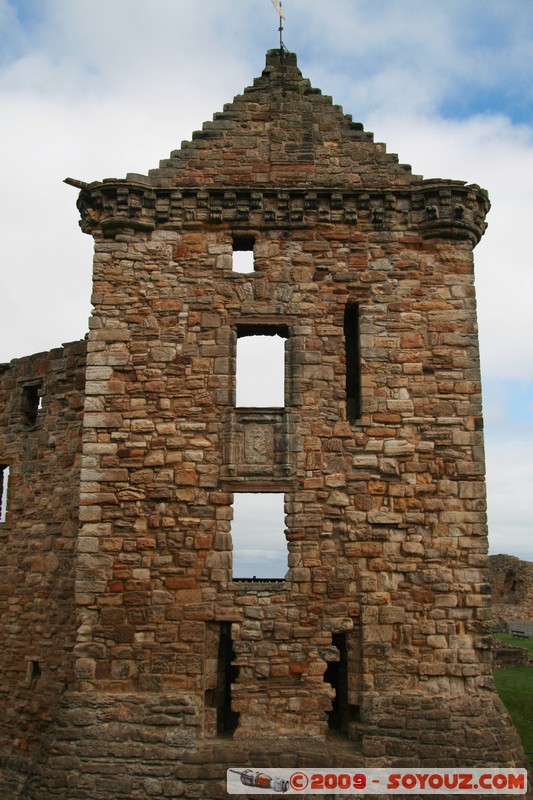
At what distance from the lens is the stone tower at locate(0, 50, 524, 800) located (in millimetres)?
10039

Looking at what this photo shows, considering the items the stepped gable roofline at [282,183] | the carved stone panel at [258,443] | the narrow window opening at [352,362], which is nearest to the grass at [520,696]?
the narrow window opening at [352,362]

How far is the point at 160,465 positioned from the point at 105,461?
2.58ft

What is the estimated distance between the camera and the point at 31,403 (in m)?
14.3

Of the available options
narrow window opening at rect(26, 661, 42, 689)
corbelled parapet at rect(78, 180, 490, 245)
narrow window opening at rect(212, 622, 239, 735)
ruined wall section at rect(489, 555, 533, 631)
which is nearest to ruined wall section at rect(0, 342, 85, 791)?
narrow window opening at rect(26, 661, 42, 689)

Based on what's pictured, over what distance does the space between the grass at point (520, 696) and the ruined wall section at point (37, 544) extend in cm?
798

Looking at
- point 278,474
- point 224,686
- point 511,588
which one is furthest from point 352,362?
point 511,588

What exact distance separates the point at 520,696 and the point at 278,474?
850 centimetres

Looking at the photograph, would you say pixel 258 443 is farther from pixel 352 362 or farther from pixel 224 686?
pixel 224 686

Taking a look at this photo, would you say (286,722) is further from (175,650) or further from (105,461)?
(105,461)

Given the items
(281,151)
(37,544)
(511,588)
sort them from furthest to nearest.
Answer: (511,588), (37,544), (281,151)

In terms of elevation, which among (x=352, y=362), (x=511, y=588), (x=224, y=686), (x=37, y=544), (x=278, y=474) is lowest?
(x=224, y=686)

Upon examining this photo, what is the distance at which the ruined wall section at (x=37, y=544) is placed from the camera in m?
12.3

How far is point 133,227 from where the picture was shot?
37.5 feet

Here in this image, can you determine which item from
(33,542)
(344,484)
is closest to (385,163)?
(344,484)
